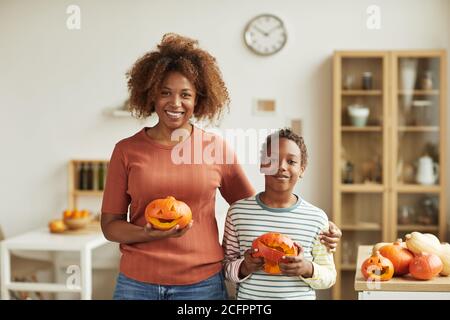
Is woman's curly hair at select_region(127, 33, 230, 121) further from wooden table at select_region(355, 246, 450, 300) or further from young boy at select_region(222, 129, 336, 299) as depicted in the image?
wooden table at select_region(355, 246, 450, 300)

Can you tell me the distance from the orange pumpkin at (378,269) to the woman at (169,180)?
0.14m

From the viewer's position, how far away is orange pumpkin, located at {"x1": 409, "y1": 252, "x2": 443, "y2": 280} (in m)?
0.94

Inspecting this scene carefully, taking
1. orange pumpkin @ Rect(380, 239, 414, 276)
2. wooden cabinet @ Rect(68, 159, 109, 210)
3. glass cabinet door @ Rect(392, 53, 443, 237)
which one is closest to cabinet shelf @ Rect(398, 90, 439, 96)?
glass cabinet door @ Rect(392, 53, 443, 237)

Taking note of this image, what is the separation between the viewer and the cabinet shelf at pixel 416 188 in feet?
7.07

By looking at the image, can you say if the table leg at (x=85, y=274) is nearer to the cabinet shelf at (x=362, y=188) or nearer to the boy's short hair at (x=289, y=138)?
the cabinet shelf at (x=362, y=188)

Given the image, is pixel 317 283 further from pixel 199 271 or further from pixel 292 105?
pixel 292 105

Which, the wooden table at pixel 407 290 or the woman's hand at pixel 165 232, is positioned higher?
the woman's hand at pixel 165 232

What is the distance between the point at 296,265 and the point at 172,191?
0.18 metres

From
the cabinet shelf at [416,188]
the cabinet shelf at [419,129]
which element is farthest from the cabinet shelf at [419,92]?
the cabinet shelf at [416,188]

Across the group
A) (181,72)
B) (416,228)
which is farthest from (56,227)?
(181,72)

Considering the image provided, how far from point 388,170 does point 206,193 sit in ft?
4.74

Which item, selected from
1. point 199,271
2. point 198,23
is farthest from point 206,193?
point 198,23

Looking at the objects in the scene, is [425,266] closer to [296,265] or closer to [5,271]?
[296,265]

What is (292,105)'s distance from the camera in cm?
216
